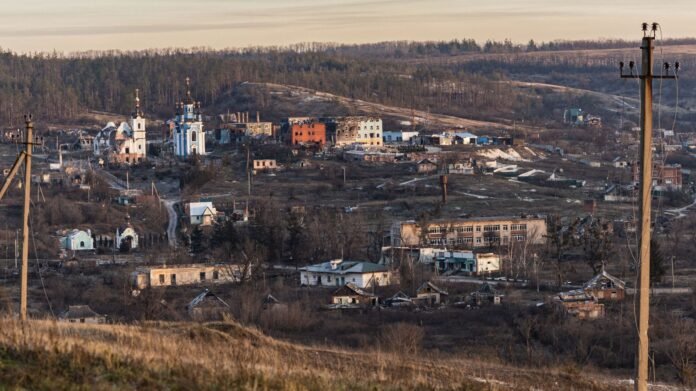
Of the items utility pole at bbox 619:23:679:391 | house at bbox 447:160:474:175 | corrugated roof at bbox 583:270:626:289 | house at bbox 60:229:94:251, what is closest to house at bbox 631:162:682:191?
house at bbox 447:160:474:175

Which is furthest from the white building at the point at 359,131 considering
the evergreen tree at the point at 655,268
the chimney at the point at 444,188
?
the evergreen tree at the point at 655,268

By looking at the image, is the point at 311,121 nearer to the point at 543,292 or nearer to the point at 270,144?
the point at 270,144

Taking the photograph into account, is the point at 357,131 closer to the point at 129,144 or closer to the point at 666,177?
the point at 129,144

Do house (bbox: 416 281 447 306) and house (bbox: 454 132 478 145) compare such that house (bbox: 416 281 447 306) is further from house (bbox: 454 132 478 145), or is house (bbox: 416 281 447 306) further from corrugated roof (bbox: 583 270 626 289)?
house (bbox: 454 132 478 145)

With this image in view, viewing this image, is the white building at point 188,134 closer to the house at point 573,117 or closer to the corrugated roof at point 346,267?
the corrugated roof at point 346,267

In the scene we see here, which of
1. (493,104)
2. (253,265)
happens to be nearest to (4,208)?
(253,265)
